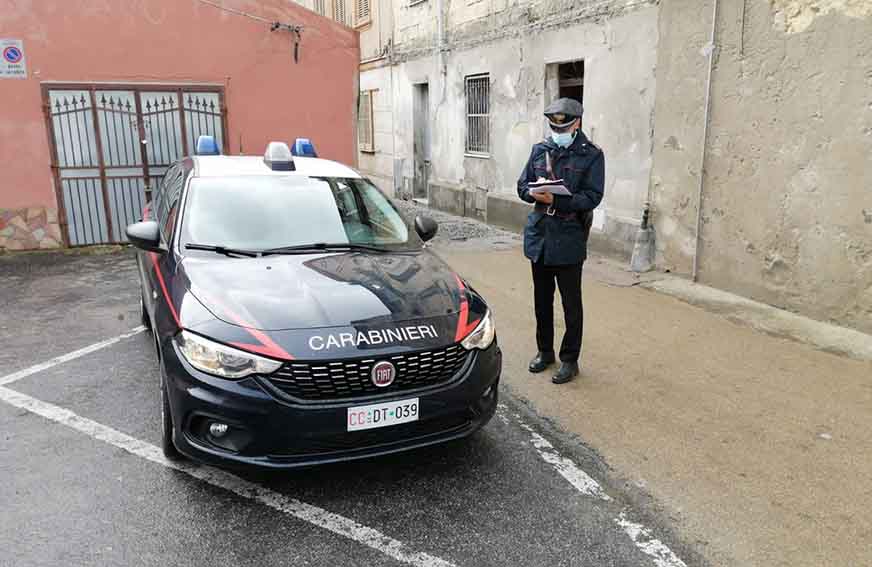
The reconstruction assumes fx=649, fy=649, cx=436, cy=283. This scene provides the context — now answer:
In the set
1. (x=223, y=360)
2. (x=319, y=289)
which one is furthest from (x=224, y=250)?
(x=223, y=360)

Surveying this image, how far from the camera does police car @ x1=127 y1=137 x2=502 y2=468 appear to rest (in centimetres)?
286

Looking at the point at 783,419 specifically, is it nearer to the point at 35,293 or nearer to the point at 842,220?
the point at 842,220

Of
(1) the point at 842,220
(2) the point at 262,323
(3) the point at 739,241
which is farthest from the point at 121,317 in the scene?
(1) the point at 842,220

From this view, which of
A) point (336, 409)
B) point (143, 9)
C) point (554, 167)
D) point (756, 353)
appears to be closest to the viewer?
point (336, 409)

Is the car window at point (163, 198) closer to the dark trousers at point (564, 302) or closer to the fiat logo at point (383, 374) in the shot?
the fiat logo at point (383, 374)

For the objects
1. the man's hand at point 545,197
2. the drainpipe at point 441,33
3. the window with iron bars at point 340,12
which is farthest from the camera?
the window with iron bars at point 340,12

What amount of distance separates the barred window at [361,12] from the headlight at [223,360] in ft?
47.9

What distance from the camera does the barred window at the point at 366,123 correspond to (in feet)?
54.1

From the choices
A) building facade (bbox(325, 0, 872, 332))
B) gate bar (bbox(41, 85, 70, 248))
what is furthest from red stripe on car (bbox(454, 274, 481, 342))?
gate bar (bbox(41, 85, 70, 248))

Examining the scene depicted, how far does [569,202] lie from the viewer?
4246mm

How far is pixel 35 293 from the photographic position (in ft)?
23.5

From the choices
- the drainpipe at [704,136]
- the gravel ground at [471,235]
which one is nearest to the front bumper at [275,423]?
the drainpipe at [704,136]

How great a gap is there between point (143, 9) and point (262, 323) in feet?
27.2

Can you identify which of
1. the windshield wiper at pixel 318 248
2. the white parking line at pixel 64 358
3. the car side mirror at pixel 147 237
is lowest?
the white parking line at pixel 64 358
